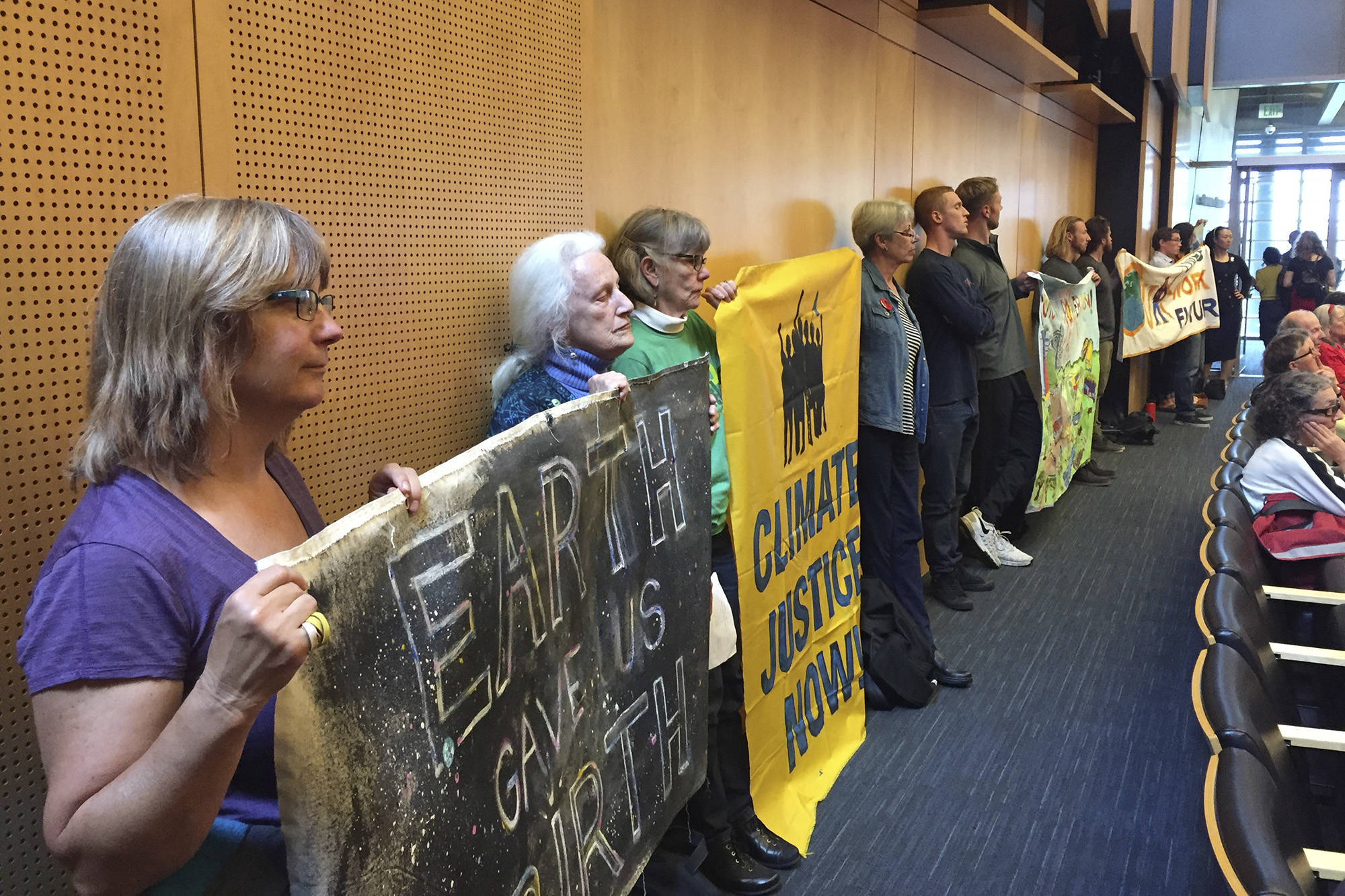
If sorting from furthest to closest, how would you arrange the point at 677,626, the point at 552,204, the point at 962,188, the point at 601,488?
the point at 962,188 < the point at 552,204 < the point at 677,626 < the point at 601,488

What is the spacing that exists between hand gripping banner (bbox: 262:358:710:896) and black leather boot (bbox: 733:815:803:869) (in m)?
0.57

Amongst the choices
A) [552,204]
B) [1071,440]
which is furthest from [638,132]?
[1071,440]

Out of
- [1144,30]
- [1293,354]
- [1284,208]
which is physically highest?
[1144,30]

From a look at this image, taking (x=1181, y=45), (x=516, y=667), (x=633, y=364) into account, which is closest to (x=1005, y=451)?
(x=633, y=364)

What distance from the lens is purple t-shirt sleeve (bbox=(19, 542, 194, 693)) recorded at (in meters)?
0.97

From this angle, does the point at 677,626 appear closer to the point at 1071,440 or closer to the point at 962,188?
the point at 962,188

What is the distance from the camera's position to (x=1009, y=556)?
526cm

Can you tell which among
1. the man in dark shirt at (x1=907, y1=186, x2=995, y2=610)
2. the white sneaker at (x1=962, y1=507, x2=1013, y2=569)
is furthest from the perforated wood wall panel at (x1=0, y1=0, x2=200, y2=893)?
the white sneaker at (x1=962, y1=507, x2=1013, y2=569)

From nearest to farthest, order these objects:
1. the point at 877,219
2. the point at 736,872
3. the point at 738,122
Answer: the point at 736,872, the point at 738,122, the point at 877,219

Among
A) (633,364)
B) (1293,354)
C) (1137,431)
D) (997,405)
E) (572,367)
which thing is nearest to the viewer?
(572,367)

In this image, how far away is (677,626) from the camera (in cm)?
200

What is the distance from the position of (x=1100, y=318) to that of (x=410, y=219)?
6490 mm

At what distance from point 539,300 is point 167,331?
1098 mm

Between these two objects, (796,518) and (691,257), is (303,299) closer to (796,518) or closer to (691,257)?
(691,257)
